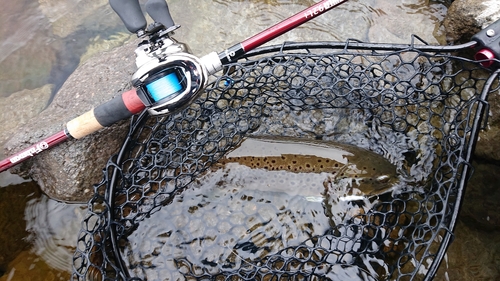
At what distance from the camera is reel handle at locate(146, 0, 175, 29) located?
198 centimetres

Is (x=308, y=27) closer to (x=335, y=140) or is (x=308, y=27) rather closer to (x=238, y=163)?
(x=335, y=140)

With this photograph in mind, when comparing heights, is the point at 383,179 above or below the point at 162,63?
below

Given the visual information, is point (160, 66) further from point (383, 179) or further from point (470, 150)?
point (470, 150)

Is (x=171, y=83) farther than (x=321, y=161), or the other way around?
(x=321, y=161)

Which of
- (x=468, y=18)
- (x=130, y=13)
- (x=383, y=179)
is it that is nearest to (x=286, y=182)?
(x=383, y=179)

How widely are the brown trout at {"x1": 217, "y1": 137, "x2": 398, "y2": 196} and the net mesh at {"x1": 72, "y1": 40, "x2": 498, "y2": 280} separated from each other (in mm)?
63

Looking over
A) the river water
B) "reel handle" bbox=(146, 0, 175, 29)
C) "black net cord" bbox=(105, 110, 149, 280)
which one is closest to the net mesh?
"black net cord" bbox=(105, 110, 149, 280)

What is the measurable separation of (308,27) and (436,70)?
1.07m

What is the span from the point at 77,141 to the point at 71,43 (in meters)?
1.47

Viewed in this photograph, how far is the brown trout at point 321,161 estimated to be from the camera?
99.7 inches

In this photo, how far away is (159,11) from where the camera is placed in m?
2.00

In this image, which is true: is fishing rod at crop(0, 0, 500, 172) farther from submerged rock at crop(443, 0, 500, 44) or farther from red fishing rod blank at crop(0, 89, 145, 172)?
submerged rock at crop(443, 0, 500, 44)

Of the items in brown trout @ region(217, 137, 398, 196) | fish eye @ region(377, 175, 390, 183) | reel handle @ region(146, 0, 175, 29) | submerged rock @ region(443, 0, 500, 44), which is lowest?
fish eye @ region(377, 175, 390, 183)

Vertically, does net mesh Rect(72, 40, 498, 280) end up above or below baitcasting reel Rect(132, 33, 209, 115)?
below
